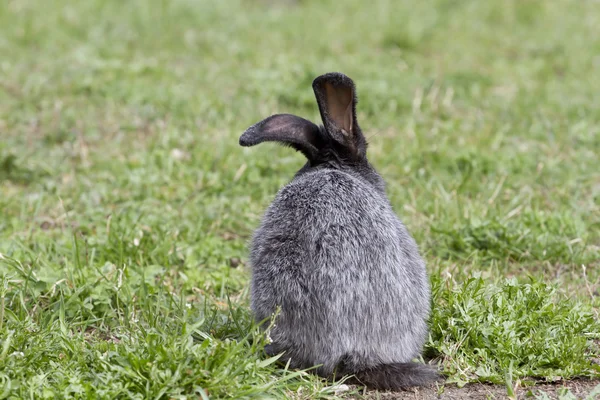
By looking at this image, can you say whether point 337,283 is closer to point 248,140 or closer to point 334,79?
point 248,140

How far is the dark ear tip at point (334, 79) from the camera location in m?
3.62

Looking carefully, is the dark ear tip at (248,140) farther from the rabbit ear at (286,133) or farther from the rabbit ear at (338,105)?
the rabbit ear at (338,105)

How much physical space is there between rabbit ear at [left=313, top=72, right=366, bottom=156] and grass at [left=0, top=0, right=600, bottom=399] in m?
0.97

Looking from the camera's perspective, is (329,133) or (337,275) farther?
(329,133)

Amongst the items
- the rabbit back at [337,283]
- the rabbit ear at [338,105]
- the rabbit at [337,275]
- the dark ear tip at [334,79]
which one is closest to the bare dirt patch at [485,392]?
the rabbit at [337,275]

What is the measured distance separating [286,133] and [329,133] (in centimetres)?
23

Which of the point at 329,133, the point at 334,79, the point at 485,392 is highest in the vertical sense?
the point at 334,79

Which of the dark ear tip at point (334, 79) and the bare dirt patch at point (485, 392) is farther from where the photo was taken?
the dark ear tip at point (334, 79)

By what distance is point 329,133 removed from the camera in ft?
12.4

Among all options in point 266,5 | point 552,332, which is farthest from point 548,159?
point 266,5

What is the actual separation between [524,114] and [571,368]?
408cm

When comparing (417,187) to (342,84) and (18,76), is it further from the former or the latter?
(18,76)

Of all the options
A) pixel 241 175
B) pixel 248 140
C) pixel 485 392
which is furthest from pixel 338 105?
pixel 241 175

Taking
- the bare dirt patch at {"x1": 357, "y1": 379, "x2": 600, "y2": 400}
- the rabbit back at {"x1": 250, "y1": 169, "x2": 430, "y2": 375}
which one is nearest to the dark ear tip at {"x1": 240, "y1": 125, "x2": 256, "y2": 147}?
the rabbit back at {"x1": 250, "y1": 169, "x2": 430, "y2": 375}
